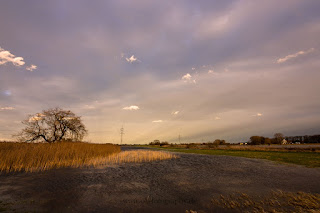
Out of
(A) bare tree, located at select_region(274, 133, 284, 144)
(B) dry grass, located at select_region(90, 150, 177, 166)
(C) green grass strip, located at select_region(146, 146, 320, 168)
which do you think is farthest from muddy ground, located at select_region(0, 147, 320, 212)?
(A) bare tree, located at select_region(274, 133, 284, 144)

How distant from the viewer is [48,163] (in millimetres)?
16516

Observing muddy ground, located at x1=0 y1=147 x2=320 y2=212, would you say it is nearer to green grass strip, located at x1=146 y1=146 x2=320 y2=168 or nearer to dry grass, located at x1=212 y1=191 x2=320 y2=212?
dry grass, located at x1=212 y1=191 x2=320 y2=212

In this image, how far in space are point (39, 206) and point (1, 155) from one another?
12.6 m

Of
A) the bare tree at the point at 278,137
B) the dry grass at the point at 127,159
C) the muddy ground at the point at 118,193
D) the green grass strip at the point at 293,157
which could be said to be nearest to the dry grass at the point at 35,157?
the dry grass at the point at 127,159

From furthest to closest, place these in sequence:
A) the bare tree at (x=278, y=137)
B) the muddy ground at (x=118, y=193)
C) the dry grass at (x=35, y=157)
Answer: the bare tree at (x=278, y=137) < the dry grass at (x=35, y=157) < the muddy ground at (x=118, y=193)

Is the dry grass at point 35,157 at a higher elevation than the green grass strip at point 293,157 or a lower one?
higher

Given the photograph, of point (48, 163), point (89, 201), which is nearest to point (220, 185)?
point (89, 201)

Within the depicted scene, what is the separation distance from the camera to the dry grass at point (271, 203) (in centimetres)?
605

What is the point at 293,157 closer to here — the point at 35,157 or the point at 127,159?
the point at 127,159

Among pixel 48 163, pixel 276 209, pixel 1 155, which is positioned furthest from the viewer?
pixel 48 163

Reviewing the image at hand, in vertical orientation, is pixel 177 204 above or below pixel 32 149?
below

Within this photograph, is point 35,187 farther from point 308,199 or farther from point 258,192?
point 308,199

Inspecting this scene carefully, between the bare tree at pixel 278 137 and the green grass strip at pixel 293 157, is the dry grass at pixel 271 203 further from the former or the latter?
the bare tree at pixel 278 137

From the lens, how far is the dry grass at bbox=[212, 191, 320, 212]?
6.05 m
